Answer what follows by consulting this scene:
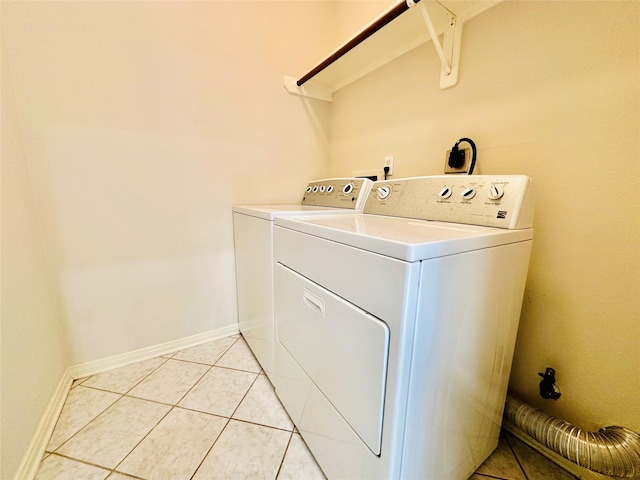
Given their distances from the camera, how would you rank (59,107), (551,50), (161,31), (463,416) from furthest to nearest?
1. (161,31)
2. (59,107)
3. (551,50)
4. (463,416)

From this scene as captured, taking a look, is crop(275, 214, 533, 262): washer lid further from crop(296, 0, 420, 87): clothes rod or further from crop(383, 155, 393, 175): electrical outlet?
crop(296, 0, 420, 87): clothes rod

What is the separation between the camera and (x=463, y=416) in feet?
2.51

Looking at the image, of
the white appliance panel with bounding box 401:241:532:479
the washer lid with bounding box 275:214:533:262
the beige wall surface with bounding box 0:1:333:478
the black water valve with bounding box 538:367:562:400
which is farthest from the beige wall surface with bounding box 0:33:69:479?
the black water valve with bounding box 538:367:562:400

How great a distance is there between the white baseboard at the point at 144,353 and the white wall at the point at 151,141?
38 mm

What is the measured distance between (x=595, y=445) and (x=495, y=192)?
82 cm

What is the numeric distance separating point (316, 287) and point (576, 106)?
105 cm

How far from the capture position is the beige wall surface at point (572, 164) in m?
0.77

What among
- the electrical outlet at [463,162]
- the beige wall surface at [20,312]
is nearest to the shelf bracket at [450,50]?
the electrical outlet at [463,162]

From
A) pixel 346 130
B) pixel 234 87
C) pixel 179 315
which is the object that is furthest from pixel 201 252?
pixel 346 130

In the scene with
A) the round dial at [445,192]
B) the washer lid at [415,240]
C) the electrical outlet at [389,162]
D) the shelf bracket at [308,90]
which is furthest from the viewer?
the shelf bracket at [308,90]

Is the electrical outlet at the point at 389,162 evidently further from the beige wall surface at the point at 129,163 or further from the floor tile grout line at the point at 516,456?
the floor tile grout line at the point at 516,456

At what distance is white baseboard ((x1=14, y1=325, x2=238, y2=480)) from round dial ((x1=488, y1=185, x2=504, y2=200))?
1728 millimetres

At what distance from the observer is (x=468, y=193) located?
905mm

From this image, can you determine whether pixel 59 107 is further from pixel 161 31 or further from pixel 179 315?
pixel 179 315
